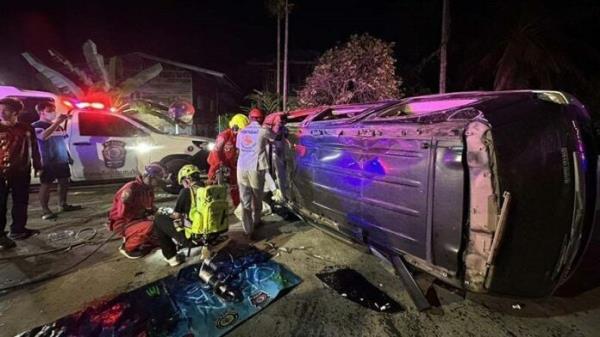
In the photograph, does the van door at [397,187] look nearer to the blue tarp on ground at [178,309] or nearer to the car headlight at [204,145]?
the blue tarp on ground at [178,309]

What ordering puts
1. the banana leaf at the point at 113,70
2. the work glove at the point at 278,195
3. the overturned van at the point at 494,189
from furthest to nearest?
the banana leaf at the point at 113,70 < the work glove at the point at 278,195 < the overturned van at the point at 494,189

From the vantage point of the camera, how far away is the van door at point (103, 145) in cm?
576

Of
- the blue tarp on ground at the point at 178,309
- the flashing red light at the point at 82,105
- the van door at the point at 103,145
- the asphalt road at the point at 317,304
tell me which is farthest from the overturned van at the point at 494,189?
the flashing red light at the point at 82,105

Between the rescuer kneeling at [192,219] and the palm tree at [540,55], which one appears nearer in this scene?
the rescuer kneeling at [192,219]

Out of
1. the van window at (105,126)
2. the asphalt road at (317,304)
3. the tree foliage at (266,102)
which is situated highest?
the tree foliage at (266,102)

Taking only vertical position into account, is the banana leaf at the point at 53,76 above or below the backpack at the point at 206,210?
above

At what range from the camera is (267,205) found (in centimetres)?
501

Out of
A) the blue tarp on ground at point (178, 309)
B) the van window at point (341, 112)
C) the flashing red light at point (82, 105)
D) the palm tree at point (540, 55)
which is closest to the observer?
the blue tarp on ground at point (178, 309)

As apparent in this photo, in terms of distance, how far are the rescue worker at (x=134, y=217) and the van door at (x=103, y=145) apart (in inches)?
115

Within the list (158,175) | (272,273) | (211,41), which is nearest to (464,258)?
→ (272,273)

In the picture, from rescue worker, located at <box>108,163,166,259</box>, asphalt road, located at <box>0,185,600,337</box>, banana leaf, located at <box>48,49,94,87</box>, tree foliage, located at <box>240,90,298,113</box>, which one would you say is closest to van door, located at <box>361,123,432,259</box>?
asphalt road, located at <box>0,185,600,337</box>

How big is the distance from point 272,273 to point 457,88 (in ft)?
49.7

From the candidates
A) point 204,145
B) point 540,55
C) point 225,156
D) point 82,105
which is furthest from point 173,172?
point 540,55

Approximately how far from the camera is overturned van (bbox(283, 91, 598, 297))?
6.16 feet
